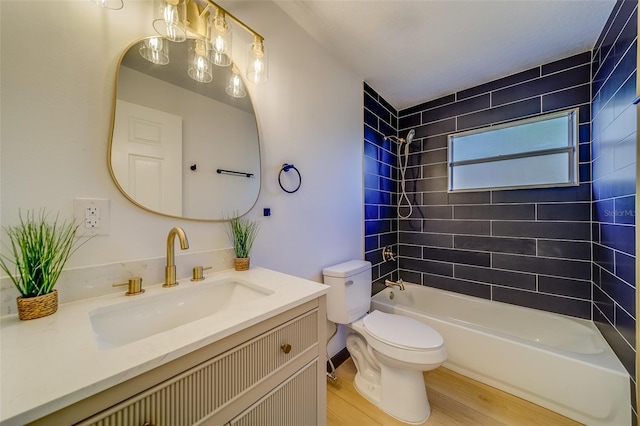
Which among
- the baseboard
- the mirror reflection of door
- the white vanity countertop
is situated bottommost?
the baseboard

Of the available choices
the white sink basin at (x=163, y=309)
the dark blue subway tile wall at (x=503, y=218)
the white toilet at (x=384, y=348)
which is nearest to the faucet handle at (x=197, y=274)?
the white sink basin at (x=163, y=309)

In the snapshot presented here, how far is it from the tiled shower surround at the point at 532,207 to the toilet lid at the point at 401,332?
24.4 inches

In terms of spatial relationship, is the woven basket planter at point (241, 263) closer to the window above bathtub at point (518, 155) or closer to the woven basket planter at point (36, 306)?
the woven basket planter at point (36, 306)

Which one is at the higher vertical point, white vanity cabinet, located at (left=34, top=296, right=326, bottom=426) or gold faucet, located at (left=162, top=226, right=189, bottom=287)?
gold faucet, located at (left=162, top=226, right=189, bottom=287)

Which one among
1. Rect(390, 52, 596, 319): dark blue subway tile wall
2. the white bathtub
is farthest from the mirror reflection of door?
Rect(390, 52, 596, 319): dark blue subway tile wall

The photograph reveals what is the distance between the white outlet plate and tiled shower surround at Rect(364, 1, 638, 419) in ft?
5.77

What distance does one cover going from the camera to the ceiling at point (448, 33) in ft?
4.47

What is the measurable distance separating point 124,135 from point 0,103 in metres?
0.27

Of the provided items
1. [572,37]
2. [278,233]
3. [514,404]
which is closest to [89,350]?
[278,233]

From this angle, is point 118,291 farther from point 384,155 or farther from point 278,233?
point 384,155

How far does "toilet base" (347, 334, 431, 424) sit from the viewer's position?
1.34m

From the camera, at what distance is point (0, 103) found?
66 cm

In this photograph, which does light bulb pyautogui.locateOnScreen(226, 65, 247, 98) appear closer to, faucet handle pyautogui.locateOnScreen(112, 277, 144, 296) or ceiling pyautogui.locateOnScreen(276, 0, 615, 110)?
ceiling pyautogui.locateOnScreen(276, 0, 615, 110)

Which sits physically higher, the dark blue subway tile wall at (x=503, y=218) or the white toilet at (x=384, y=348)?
the dark blue subway tile wall at (x=503, y=218)
